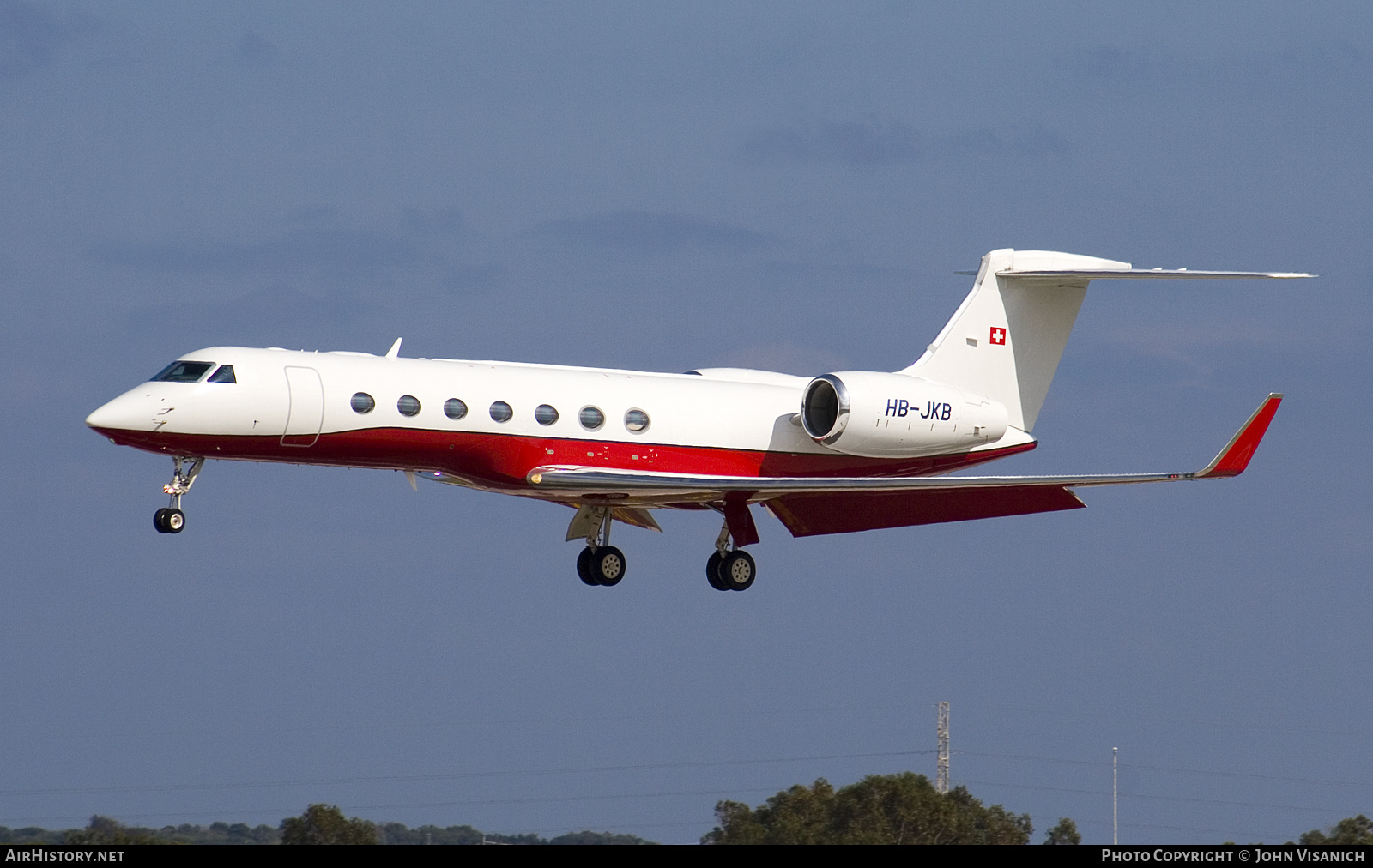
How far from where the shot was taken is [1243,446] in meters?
26.7

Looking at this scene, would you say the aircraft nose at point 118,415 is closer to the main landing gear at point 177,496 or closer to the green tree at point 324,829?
the main landing gear at point 177,496

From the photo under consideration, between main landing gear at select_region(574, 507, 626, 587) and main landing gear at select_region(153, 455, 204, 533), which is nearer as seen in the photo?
main landing gear at select_region(153, 455, 204, 533)

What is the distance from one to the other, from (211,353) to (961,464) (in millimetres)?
12129

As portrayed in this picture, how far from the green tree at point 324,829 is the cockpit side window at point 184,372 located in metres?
5.94

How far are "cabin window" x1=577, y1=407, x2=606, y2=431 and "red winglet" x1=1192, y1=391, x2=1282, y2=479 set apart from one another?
334 inches

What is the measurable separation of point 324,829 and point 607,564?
6897 mm

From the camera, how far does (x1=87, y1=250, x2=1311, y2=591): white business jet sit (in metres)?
26.4

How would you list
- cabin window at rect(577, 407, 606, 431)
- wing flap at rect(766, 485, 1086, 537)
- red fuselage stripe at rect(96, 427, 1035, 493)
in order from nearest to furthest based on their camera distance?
red fuselage stripe at rect(96, 427, 1035, 493), cabin window at rect(577, 407, 606, 431), wing flap at rect(766, 485, 1086, 537)

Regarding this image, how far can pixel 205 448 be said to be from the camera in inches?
1035

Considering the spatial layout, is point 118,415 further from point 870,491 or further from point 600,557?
point 870,491

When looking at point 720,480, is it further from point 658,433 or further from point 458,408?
point 458,408

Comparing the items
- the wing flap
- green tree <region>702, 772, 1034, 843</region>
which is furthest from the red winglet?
green tree <region>702, 772, 1034, 843</region>

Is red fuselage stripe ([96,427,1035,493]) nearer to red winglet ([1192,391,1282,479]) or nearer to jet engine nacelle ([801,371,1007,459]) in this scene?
jet engine nacelle ([801,371,1007,459])
